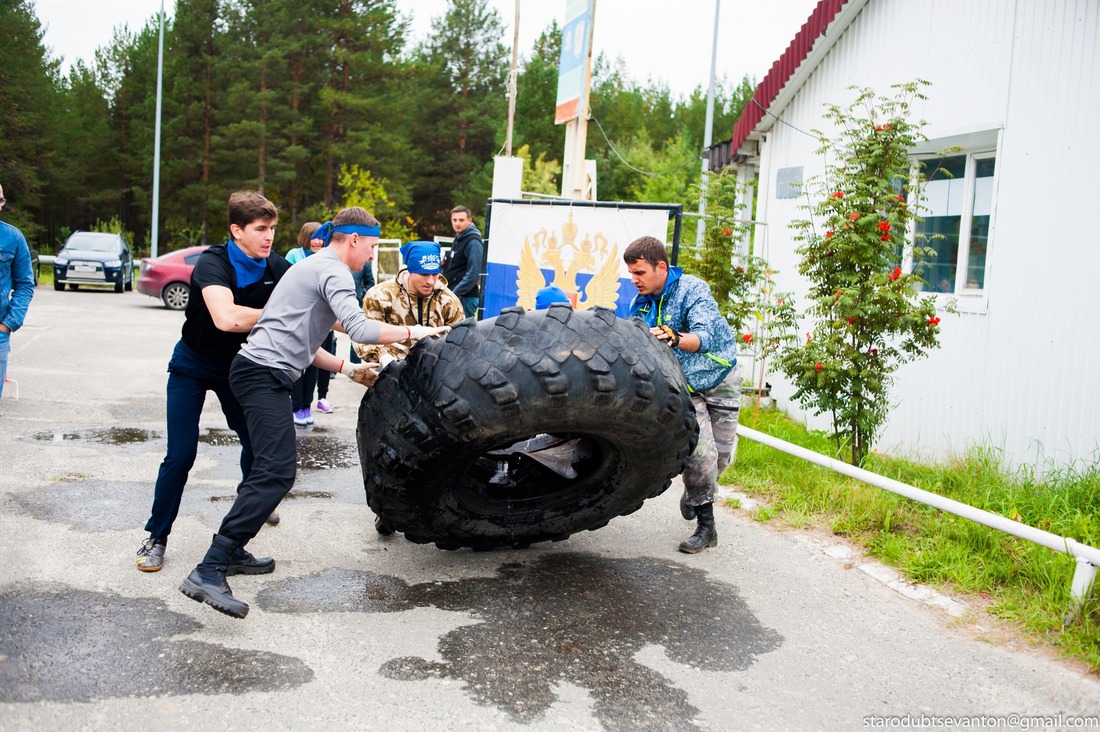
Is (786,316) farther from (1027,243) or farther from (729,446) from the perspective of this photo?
(729,446)

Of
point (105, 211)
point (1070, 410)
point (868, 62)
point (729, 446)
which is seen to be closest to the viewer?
point (729, 446)

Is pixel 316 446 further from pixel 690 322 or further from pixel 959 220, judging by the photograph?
pixel 959 220

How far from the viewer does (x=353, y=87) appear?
46.4m

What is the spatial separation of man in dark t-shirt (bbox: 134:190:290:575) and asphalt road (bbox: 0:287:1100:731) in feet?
0.57

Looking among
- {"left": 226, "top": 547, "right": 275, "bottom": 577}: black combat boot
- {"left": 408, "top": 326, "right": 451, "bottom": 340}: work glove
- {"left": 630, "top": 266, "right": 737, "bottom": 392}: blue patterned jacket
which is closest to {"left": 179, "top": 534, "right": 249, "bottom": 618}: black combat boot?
{"left": 226, "top": 547, "right": 275, "bottom": 577}: black combat boot

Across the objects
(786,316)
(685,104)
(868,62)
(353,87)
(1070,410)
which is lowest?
(1070,410)

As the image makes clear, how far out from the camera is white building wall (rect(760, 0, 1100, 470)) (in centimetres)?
705

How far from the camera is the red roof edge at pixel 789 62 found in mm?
10250

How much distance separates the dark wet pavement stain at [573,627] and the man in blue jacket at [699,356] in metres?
0.52

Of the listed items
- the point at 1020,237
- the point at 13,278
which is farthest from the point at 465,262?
the point at 1020,237

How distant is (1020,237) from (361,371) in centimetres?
550

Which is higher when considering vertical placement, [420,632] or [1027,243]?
[1027,243]

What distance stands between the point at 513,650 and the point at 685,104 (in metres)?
75.8

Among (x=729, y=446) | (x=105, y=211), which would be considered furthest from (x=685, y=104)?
(x=729, y=446)
